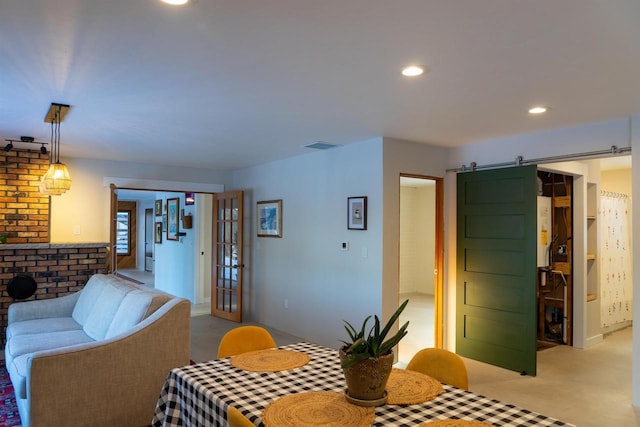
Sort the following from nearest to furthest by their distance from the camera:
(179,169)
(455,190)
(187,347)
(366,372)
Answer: (366,372) → (187,347) → (455,190) → (179,169)

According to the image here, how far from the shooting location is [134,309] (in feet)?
10.9

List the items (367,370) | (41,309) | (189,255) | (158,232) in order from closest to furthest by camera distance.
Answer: (367,370)
(41,309)
(189,255)
(158,232)

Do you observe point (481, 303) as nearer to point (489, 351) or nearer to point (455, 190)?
point (489, 351)

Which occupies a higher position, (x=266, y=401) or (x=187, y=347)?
(x=266, y=401)

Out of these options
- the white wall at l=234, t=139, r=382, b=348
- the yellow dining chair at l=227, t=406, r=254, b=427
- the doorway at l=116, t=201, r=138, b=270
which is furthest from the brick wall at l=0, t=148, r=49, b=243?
the doorway at l=116, t=201, r=138, b=270

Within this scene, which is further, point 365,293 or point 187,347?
point 365,293

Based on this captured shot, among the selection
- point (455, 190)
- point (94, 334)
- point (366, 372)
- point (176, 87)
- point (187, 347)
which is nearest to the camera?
point (366, 372)

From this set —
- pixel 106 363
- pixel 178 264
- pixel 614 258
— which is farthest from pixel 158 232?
pixel 614 258

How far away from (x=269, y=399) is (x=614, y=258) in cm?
608

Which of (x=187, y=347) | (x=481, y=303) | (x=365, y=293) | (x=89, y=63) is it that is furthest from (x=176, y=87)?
(x=481, y=303)

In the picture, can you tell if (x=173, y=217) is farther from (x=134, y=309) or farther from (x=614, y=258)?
(x=614, y=258)

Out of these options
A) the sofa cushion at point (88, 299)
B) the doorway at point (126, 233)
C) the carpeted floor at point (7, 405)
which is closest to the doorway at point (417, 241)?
the sofa cushion at point (88, 299)

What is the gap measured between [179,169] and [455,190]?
397 centimetres

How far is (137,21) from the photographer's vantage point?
6.30 feet
